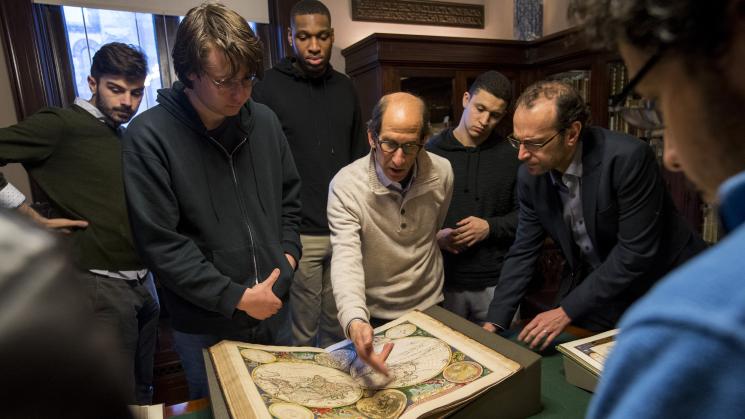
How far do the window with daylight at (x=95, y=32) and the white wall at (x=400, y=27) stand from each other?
3.81 feet

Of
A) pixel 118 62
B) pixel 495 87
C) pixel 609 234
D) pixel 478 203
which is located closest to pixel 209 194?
pixel 118 62

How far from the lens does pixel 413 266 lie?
1.53m

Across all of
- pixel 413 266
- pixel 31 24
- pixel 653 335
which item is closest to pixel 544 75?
pixel 413 266

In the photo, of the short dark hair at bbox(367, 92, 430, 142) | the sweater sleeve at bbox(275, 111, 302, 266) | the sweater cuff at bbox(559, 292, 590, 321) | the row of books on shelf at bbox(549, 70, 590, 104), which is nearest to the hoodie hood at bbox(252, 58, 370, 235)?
the sweater sleeve at bbox(275, 111, 302, 266)


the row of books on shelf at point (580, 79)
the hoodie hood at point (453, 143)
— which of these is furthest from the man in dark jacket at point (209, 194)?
the row of books on shelf at point (580, 79)

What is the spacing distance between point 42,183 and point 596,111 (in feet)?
10.3

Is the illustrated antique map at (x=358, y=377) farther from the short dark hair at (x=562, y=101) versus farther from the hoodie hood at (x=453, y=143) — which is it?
the hoodie hood at (x=453, y=143)

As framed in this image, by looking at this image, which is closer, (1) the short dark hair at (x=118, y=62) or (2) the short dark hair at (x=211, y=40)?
(2) the short dark hair at (x=211, y=40)

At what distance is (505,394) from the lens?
874 mm

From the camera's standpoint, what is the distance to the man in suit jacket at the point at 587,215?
1.37m

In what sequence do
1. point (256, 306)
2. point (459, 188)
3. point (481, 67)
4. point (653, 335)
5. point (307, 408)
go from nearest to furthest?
1. point (653, 335)
2. point (307, 408)
3. point (256, 306)
4. point (459, 188)
5. point (481, 67)

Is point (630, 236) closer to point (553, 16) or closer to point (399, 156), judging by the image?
point (399, 156)

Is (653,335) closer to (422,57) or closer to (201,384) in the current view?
(201,384)

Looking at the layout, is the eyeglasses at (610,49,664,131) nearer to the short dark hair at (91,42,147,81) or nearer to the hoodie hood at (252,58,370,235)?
the hoodie hood at (252,58,370,235)
